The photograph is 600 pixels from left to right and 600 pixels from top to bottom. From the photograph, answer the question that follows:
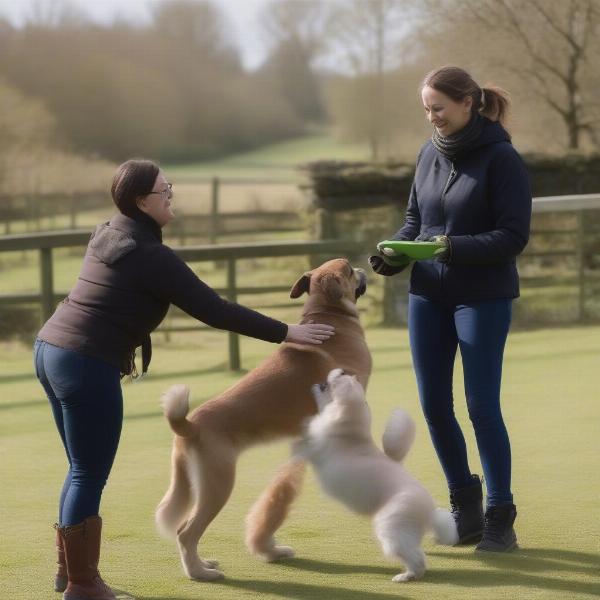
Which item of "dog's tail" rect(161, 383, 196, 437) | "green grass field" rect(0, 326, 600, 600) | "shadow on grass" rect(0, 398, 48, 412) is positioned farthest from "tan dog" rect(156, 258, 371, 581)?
"shadow on grass" rect(0, 398, 48, 412)

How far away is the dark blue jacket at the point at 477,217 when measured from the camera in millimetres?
4082

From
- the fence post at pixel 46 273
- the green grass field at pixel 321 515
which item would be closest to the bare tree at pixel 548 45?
the green grass field at pixel 321 515

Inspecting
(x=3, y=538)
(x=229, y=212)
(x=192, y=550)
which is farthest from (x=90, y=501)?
(x=229, y=212)

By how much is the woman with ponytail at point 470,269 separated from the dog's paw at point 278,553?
624 millimetres

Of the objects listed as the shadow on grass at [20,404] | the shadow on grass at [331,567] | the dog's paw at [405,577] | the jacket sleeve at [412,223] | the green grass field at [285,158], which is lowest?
the shadow on grass at [331,567]

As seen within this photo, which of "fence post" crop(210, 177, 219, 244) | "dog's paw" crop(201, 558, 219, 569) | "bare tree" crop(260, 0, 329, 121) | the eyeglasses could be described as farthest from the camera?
"fence post" crop(210, 177, 219, 244)

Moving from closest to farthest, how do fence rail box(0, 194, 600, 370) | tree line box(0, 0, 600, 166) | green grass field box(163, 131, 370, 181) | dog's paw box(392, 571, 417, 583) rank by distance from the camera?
dog's paw box(392, 571, 417, 583), fence rail box(0, 194, 600, 370), tree line box(0, 0, 600, 166), green grass field box(163, 131, 370, 181)

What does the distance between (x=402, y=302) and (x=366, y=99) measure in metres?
5.41

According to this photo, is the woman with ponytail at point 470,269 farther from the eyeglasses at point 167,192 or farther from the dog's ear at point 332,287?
the eyeglasses at point 167,192

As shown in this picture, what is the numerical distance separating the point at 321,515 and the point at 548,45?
12.8 meters

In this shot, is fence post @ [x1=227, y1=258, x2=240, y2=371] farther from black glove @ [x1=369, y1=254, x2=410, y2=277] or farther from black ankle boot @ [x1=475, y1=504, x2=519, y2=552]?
black ankle boot @ [x1=475, y1=504, x2=519, y2=552]

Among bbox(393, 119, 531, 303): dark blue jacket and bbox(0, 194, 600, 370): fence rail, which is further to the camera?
bbox(0, 194, 600, 370): fence rail

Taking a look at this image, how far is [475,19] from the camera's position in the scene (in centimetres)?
1645

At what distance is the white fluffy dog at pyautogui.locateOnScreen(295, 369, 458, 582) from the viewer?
3.83 metres
